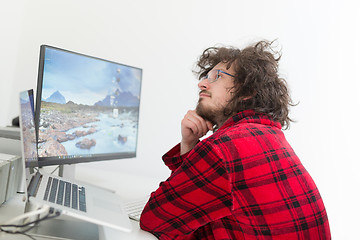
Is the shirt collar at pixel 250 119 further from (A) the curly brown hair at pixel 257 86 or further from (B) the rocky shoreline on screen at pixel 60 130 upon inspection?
(B) the rocky shoreline on screen at pixel 60 130

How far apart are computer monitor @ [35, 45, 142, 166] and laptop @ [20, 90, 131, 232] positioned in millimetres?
131

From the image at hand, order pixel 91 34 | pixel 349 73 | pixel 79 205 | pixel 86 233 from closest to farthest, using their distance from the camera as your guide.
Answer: pixel 79 205 → pixel 86 233 → pixel 349 73 → pixel 91 34

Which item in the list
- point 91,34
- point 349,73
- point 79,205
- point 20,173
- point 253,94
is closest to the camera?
point 79,205

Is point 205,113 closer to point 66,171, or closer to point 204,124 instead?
point 204,124

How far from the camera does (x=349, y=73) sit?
83.4 inches

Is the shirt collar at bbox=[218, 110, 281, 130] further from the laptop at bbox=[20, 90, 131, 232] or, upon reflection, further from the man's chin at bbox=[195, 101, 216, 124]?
the laptop at bbox=[20, 90, 131, 232]

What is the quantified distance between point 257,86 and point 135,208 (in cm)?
64

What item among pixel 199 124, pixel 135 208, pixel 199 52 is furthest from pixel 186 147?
pixel 199 52

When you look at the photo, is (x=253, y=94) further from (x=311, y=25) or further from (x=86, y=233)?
(x=311, y=25)

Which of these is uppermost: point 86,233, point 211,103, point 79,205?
point 211,103

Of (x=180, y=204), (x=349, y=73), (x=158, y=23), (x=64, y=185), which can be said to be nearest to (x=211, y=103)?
(x=180, y=204)

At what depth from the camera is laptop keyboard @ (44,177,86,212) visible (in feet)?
2.51

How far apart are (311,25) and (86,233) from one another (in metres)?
1.86

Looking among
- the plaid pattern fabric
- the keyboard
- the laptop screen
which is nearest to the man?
the plaid pattern fabric
